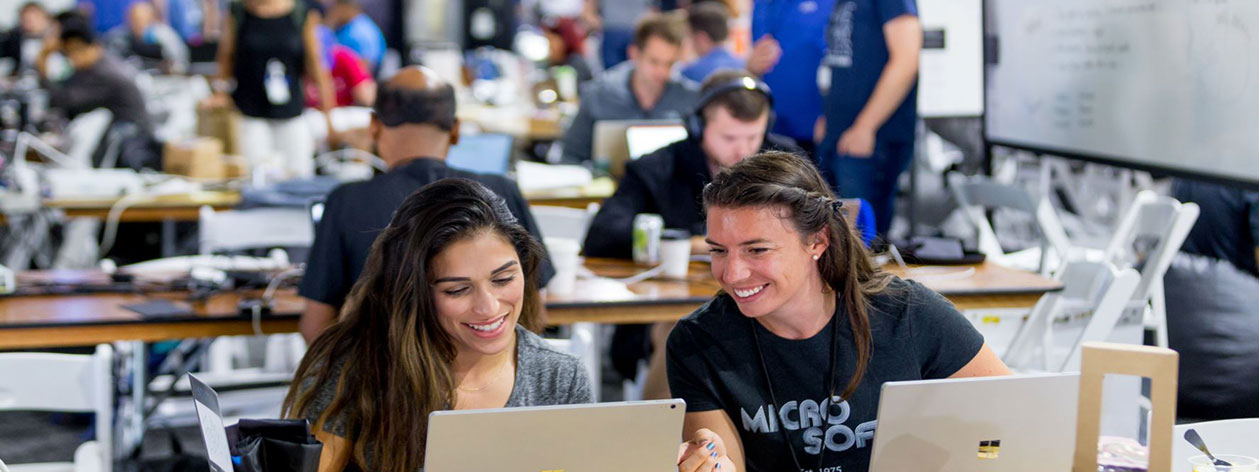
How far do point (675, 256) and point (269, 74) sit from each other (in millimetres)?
3886

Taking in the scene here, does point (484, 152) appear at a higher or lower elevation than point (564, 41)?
lower

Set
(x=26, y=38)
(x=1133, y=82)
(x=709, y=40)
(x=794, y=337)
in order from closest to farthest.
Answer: (x=794, y=337) → (x=1133, y=82) → (x=709, y=40) → (x=26, y=38)

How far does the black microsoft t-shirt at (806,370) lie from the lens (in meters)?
2.25

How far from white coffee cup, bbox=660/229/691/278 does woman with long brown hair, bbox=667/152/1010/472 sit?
4.18ft

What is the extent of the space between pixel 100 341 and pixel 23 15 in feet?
36.5

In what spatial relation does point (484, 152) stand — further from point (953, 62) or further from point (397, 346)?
point (397, 346)

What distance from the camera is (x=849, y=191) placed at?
4.97m

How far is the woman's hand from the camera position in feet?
6.64

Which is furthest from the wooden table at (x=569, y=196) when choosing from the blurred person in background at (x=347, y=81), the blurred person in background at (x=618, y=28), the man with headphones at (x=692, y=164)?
the blurred person in background at (x=347, y=81)

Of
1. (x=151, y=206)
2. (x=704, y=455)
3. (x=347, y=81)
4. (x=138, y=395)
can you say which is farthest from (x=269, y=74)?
(x=704, y=455)

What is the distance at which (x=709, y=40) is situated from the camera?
6.79 m

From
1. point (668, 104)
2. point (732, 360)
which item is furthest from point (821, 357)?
point (668, 104)

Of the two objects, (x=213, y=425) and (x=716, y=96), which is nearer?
(x=213, y=425)

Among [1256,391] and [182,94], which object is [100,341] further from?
[182,94]
